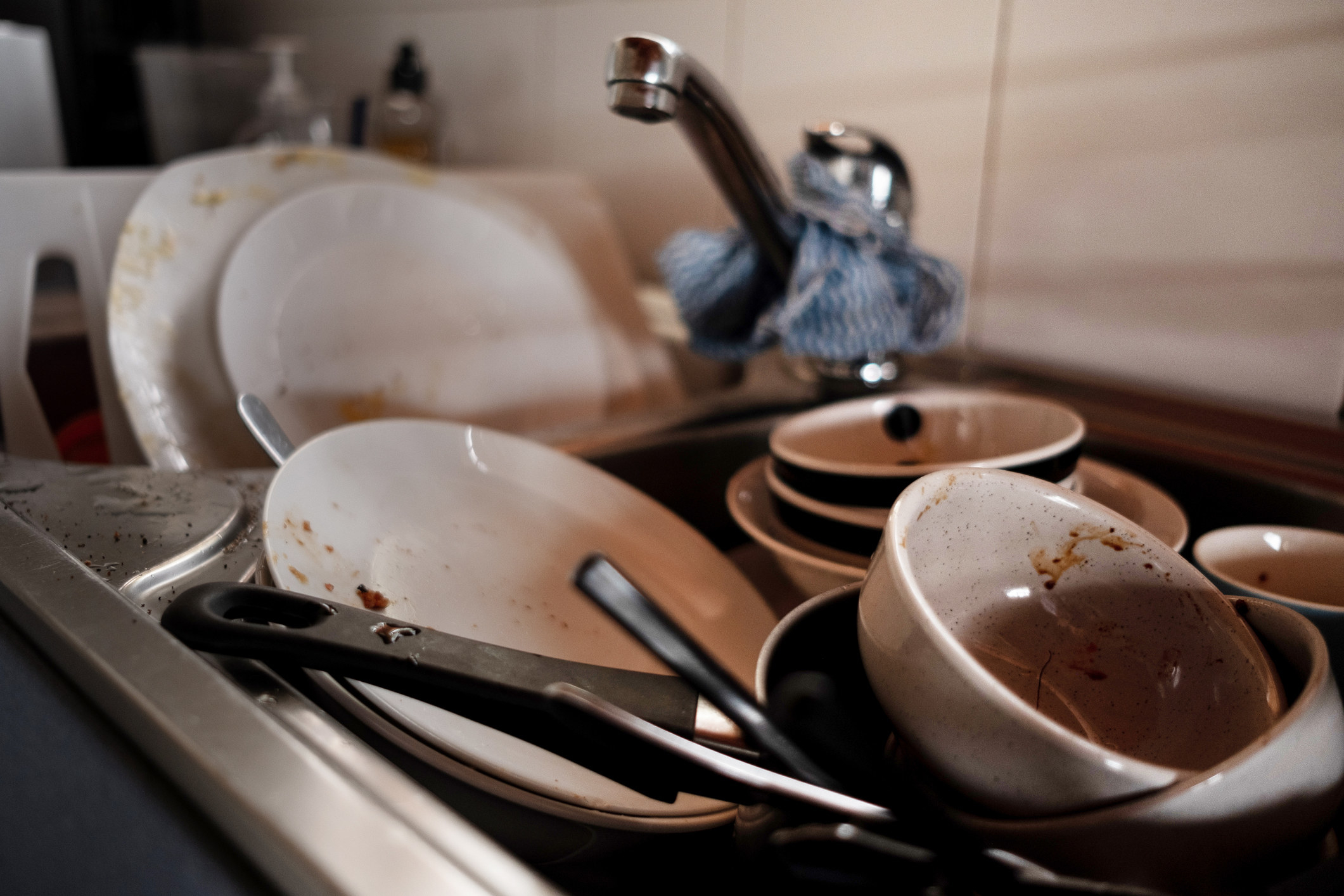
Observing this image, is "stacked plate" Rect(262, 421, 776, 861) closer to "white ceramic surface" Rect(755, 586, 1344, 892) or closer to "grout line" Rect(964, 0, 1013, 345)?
"white ceramic surface" Rect(755, 586, 1344, 892)

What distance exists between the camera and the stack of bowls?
400 millimetres

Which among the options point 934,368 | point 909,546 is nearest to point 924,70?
point 934,368

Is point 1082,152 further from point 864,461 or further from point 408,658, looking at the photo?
point 408,658

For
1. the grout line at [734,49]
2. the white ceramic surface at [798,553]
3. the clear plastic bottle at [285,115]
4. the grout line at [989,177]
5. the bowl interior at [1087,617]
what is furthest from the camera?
the clear plastic bottle at [285,115]

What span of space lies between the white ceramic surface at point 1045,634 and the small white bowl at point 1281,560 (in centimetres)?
8

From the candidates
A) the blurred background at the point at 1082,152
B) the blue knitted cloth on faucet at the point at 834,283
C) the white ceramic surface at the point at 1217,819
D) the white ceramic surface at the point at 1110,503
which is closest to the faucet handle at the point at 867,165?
the blue knitted cloth on faucet at the point at 834,283

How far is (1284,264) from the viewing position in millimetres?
561

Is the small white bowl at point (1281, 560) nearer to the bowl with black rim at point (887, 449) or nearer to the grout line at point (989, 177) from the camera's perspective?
the bowl with black rim at point (887, 449)

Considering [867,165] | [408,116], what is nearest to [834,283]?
[867,165]

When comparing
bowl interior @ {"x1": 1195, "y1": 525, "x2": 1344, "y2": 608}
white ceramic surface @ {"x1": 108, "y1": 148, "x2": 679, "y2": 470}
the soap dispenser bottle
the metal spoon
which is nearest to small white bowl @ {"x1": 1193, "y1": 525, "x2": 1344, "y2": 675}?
bowl interior @ {"x1": 1195, "y1": 525, "x2": 1344, "y2": 608}

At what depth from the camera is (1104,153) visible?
0.64 metres

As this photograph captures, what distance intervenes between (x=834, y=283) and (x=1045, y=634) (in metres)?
0.31

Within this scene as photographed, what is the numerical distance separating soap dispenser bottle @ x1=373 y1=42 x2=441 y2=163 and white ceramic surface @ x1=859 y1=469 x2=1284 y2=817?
98 cm

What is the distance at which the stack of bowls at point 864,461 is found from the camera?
40 cm
